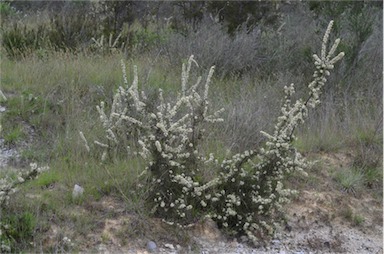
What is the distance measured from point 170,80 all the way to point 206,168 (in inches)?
93.3

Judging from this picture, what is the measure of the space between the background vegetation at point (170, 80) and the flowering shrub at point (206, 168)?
0.26 m

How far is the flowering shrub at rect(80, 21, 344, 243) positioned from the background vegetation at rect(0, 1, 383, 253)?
0.85 ft

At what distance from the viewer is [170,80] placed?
21.4 ft

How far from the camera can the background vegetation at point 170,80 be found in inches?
170

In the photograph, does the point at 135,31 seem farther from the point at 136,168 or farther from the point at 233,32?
the point at 136,168

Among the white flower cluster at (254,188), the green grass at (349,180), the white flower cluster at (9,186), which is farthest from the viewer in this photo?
the green grass at (349,180)

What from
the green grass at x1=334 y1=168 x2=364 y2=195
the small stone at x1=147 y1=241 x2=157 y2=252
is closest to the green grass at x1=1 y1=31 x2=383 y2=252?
the green grass at x1=334 y1=168 x2=364 y2=195

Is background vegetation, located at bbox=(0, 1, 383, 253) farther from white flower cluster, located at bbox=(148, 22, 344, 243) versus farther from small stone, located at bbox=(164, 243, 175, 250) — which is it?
white flower cluster, located at bbox=(148, 22, 344, 243)

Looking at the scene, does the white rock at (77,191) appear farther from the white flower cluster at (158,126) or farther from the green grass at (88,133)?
the white flower cluster at (158,126)

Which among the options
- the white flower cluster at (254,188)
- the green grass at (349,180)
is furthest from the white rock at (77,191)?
the green grass at (349,180)

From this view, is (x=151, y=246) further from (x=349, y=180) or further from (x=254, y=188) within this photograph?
(x=349, y=180)

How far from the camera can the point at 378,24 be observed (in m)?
9.20

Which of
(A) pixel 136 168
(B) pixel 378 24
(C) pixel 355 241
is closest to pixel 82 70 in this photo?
(A) pixel 136 168

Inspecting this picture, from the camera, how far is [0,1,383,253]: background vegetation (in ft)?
14.2
